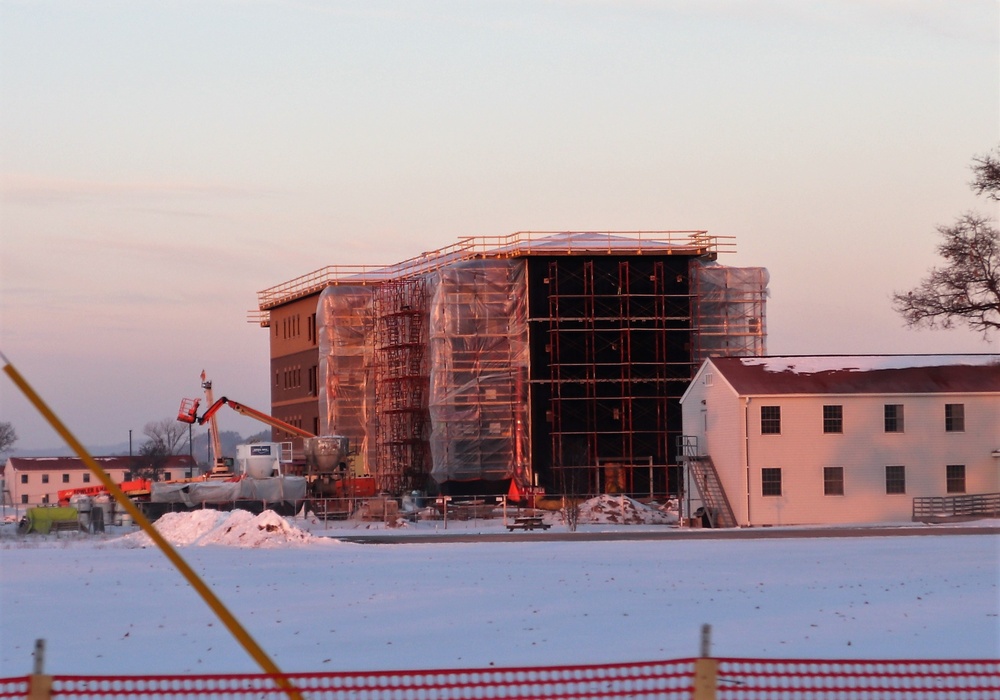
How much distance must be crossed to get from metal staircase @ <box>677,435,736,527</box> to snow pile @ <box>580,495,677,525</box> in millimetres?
2939

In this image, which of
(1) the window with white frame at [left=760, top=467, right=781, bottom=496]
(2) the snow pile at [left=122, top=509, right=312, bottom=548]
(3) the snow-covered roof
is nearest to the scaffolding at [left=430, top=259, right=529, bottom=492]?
(3) the snow-covered roof

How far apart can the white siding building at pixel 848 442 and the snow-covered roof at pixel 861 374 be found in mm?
77

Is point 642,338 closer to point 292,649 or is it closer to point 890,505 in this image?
point 890,505

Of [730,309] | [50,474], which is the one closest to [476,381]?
[730,309]

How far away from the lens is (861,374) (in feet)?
191

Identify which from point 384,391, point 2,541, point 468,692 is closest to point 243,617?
point 468,692

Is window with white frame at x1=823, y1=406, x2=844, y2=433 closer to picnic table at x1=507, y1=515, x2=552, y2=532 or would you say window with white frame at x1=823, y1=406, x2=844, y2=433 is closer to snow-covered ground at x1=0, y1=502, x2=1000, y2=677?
picnic table at x1=507, y1=515, x2=552, y2=532

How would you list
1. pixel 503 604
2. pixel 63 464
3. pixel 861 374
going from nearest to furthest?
pixel 503 604 < pixel 861 374 < pixel 63 464

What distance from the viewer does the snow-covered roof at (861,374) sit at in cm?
5691

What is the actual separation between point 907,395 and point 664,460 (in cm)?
1958

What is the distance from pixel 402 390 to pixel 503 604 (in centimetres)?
5826

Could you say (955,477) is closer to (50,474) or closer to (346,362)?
(346,362)

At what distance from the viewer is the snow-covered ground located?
730 inches

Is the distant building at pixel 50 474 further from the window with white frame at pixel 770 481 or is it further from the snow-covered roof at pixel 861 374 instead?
the window with white frame at pixel 770 481
